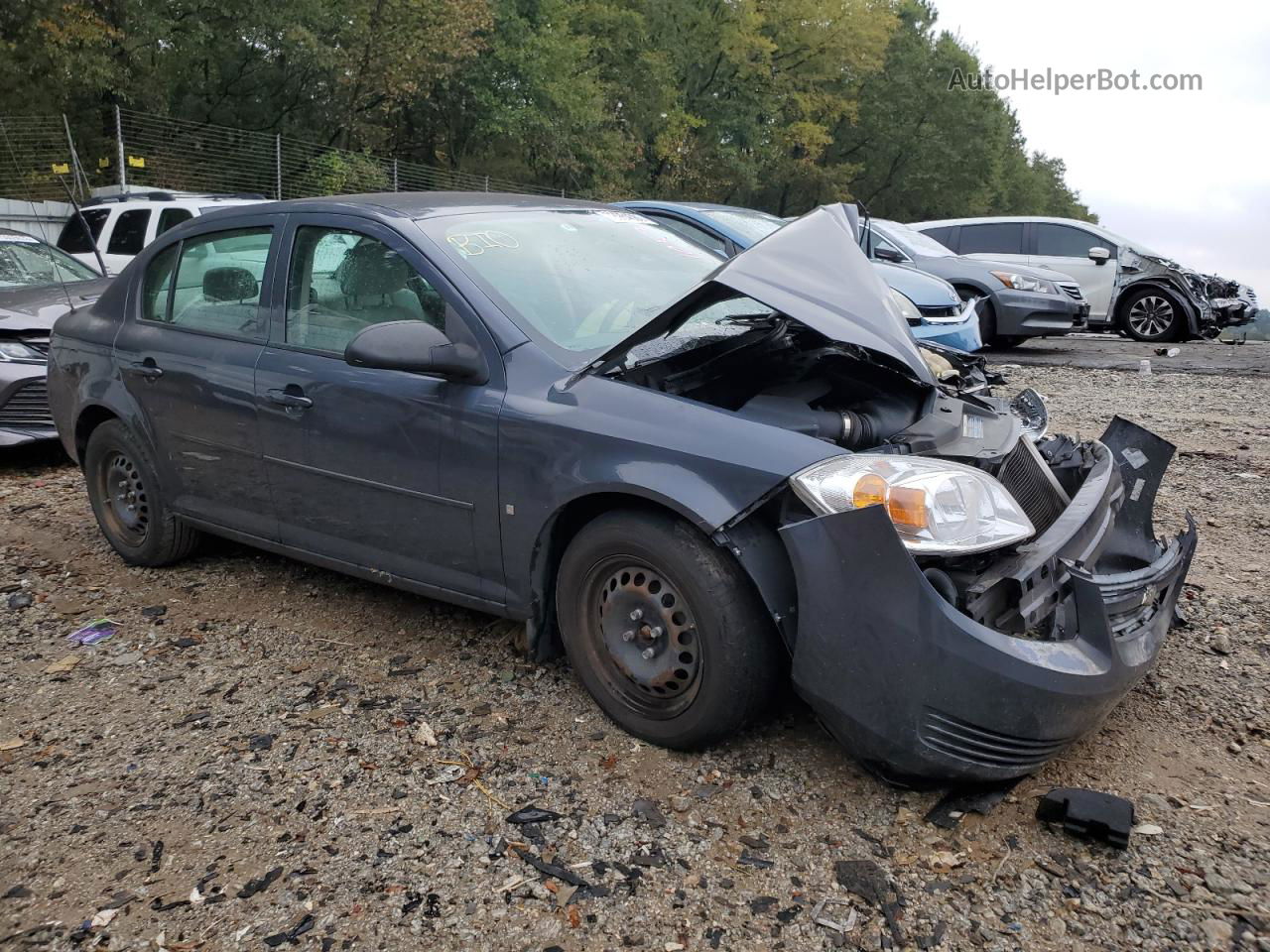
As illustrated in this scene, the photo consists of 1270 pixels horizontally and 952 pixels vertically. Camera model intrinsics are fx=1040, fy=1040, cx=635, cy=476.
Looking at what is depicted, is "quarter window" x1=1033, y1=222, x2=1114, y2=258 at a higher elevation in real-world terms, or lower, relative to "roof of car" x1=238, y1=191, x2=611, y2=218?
higher

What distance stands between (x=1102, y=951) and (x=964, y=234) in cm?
1364

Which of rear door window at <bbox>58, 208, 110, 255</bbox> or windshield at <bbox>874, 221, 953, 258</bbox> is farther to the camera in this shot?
rear door window at <bbox>58, 208, 110, 255</bbox>

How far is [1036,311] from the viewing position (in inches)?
485

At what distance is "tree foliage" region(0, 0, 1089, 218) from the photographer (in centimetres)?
2188

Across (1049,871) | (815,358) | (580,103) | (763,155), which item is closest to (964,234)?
(815,358)

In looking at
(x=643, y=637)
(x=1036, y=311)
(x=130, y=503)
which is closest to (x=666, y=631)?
(x=643, y=637)

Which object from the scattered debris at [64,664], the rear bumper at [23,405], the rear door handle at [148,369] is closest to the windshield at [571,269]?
the rear door handle at [148,369]

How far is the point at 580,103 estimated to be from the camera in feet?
101

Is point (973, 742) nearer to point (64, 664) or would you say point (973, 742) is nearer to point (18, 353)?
point (64, 664)

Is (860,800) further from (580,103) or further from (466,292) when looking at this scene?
(580,103)

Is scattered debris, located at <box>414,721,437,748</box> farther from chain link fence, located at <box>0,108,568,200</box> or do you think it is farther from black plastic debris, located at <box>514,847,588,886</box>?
chain link fence, located at <box>0,108,568,200</box>

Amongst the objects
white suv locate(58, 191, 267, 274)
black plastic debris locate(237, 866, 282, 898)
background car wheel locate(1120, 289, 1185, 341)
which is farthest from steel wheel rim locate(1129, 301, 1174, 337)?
black plastic debris locate(237, 866, 282, 898)

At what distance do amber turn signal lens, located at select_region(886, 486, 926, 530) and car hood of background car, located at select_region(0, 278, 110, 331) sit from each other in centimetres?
598

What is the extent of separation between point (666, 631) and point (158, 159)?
63.5ft
